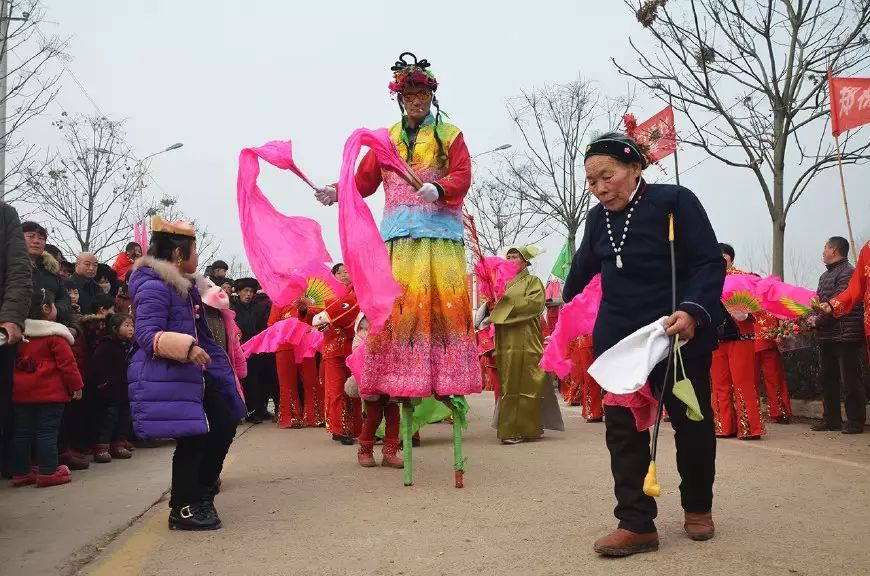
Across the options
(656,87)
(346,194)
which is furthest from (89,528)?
(656,87)

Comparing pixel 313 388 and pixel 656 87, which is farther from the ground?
pixel 656 87

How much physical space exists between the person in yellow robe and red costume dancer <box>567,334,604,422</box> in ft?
4.48

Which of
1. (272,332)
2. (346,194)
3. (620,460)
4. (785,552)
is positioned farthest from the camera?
(272,332)

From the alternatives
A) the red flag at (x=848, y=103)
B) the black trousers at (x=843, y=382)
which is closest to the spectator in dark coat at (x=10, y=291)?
the black trousers at (x=843, y=382)

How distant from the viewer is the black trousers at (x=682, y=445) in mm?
3832

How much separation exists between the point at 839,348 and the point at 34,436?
25.0 ft

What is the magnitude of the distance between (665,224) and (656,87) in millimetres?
10460

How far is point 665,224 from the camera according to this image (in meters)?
3.94

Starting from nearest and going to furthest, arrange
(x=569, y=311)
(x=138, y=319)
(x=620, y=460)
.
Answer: (x=620, y=460) < (x=138, y=319) < (x=569, y=311)

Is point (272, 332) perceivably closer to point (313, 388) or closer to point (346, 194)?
point (313, 388)

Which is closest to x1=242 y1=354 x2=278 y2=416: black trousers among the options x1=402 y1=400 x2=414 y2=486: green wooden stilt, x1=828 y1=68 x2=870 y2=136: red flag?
x1=402 y1=400 x2=414 y2=486: green wooden stilt

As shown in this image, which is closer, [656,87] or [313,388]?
[313,388]

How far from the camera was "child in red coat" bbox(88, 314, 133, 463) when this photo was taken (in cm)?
764

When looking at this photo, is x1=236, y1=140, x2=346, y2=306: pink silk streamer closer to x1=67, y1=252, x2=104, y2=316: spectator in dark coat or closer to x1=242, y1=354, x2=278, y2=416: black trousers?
x1=67, y1=252, x2=104, y2=316: spectator in dark coat
